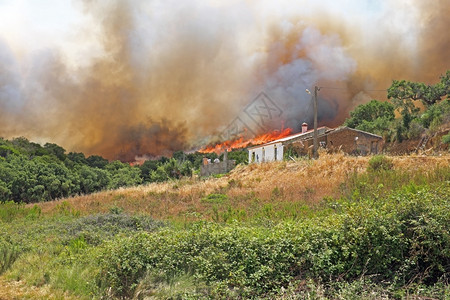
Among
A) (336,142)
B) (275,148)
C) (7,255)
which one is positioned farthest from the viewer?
(275,148)

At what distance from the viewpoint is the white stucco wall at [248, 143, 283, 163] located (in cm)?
3678

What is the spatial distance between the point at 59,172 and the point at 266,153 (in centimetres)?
2422

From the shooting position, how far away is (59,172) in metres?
44.4

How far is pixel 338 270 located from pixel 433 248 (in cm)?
148

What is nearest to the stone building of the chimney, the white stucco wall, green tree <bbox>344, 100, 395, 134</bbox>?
the white stucco wall

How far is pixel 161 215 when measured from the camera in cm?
1463

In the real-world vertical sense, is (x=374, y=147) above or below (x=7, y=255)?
above

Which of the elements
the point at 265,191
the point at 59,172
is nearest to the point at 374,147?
the point at 265,191

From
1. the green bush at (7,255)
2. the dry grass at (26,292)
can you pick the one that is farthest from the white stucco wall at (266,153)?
the dry grass at (26,292)

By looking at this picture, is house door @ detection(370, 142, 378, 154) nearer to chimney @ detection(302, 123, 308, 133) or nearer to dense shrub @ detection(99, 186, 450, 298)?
chimney @ detection(302, 123, 308, 133)

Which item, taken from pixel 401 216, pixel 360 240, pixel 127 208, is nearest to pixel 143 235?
pixel 360 240

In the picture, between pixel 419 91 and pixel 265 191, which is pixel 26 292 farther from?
pixel 419 91

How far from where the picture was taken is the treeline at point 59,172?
3866 cm

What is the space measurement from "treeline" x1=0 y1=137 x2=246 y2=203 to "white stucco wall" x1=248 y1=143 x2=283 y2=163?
423 centimetres
